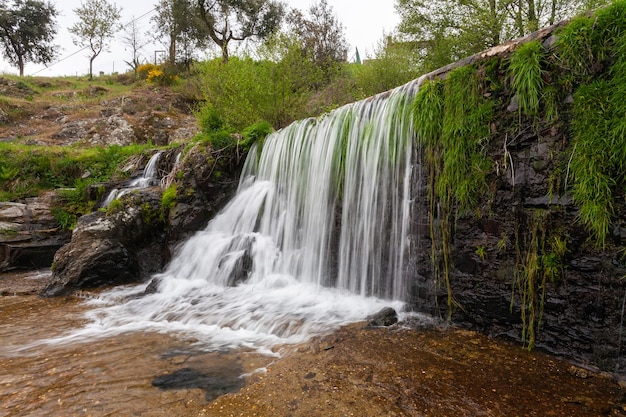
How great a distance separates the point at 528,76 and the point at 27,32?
1728 inches

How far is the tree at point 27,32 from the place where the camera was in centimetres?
3228

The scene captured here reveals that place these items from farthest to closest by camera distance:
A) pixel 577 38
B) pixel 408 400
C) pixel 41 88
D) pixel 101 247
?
pixel 41 88 → pixel 101 247 → pixel 577 38 → pixel 408 400

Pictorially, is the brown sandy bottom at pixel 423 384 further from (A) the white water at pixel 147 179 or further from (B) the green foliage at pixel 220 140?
(A) the white water at pixel 147 179

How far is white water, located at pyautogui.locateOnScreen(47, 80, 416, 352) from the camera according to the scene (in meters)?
5.05

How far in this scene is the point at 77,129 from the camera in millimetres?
20328

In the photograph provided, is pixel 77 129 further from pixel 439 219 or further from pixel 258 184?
pixel 439 219

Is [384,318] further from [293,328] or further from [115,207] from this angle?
[115,207]

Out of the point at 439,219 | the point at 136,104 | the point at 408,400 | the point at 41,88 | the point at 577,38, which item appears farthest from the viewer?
the point at 41,88

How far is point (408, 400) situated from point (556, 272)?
2.07 m

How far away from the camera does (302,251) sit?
692cm

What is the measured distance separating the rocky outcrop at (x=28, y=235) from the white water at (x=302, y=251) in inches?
188

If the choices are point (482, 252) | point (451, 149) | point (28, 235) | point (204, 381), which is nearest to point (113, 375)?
point (204, 381)

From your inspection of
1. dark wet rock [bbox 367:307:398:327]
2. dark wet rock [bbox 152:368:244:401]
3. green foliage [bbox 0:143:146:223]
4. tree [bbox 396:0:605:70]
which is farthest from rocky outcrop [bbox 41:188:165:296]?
tree [bbox 396:0:605:70]

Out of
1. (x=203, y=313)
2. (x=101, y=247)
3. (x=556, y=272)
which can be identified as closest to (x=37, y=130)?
(x=101, y=247)
